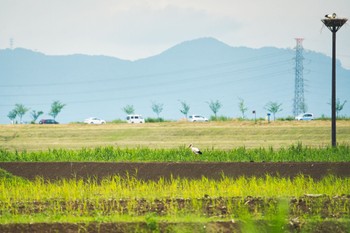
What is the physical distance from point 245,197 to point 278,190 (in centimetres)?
195

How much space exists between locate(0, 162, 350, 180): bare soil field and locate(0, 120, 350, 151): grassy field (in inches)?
1100

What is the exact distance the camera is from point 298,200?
17.2 metres

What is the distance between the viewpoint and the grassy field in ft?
200

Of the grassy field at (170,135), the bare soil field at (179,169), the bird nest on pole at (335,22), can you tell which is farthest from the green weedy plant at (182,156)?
the grassy field at (170,135)

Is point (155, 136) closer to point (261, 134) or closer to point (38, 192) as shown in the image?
point (261, 134)

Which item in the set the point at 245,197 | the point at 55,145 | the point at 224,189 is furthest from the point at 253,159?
the point at 55,145

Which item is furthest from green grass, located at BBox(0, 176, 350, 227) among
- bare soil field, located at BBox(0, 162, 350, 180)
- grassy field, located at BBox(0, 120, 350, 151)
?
grassy field, located at BBox(0, 120, 350, 151)

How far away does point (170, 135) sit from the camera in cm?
6856

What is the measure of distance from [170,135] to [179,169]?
40.5m

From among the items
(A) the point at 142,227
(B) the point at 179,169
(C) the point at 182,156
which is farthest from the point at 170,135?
(A) the point at 142,227

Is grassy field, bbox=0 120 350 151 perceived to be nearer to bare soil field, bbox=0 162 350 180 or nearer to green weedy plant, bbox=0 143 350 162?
green weedy plant, bbox=0 143 350 162

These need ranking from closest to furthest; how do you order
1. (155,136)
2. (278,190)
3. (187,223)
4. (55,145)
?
(187,223)
(278,190)
(55,145)
(155,136)

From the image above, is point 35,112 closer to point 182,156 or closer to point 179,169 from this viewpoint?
point 182,156

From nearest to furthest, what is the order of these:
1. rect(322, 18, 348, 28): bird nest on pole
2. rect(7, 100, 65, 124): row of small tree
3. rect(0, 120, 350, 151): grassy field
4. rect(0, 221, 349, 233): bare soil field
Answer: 1. rect(0, 221, 349, 233): bare soil field
2. rect(322, 18, 348, 28): bird nest on pole
3. rect(0, 120, 350, 151): grassy field
4. rect(7, 100, 65, 124): row of small tree
